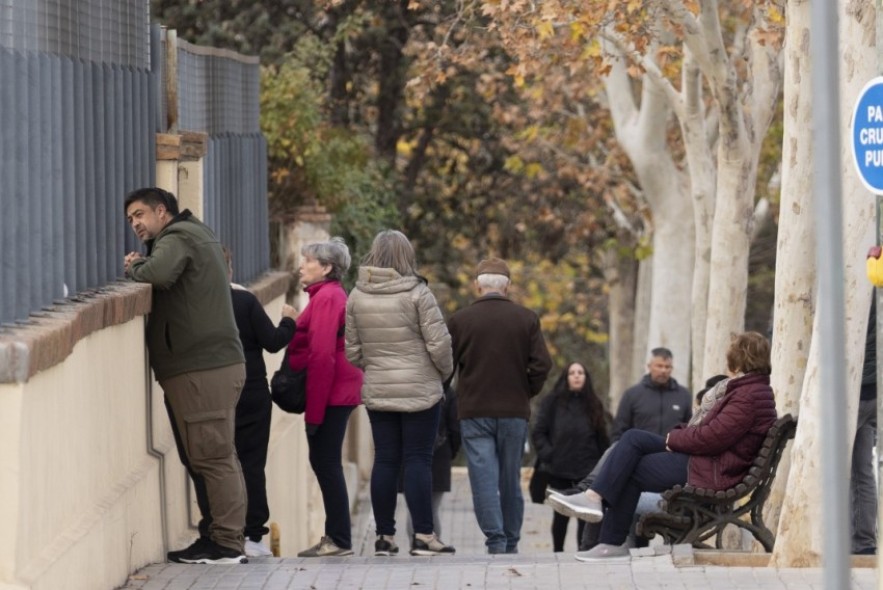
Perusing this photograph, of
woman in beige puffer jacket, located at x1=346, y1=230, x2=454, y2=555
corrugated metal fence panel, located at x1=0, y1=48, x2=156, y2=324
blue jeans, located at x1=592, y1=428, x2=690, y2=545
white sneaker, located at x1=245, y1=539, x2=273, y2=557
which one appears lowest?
white sneaker, located at x1=245, y1=539, x2=273, y2=557

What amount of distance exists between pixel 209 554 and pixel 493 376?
2344mm

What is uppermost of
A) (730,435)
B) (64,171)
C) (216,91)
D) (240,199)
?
(216,91)

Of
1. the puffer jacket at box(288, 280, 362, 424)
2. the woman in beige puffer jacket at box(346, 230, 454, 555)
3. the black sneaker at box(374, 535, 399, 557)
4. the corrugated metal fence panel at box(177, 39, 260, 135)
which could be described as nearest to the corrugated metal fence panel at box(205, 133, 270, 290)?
the corrugated metal fence panel at box(177, 39, 260, 135)

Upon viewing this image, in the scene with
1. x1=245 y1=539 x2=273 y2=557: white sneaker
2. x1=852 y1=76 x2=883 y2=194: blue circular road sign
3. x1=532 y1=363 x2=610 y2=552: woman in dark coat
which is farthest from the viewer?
x1=532 y1=363 x2=610 y2=552: woman in dark coat

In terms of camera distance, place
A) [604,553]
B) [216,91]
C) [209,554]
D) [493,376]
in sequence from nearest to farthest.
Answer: [209,554]
[604,553]
[493,376]
[216,91]

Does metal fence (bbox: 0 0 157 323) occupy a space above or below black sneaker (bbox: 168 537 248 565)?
above

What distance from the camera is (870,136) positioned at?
642 centimetres

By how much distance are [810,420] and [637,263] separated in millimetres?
25423

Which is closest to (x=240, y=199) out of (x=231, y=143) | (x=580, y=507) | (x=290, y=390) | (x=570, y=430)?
(x=231, y=143)

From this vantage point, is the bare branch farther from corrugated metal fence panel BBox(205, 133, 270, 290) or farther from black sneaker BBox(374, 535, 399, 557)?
black sneaker BBox(374, 535, 399, 557)

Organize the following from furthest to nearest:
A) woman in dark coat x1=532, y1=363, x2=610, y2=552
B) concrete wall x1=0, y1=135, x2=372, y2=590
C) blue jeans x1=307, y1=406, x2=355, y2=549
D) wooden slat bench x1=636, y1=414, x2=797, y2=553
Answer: woman in dark coat x1=532, y1=363, x2=610, y2=552, blue jeans x1=307, y1=406, x2=355, y2=549, wooden slat bench x1=636, y1=414, x2=797, y2=553, concrete wall x1=0, y1=135, x2=372, y2=590

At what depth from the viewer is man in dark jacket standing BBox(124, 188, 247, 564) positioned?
9016 millimetres

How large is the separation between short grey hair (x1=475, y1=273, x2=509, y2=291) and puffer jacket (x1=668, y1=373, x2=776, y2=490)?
1901mm

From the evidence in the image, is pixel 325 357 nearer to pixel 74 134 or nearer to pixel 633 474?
pixel 633 474
